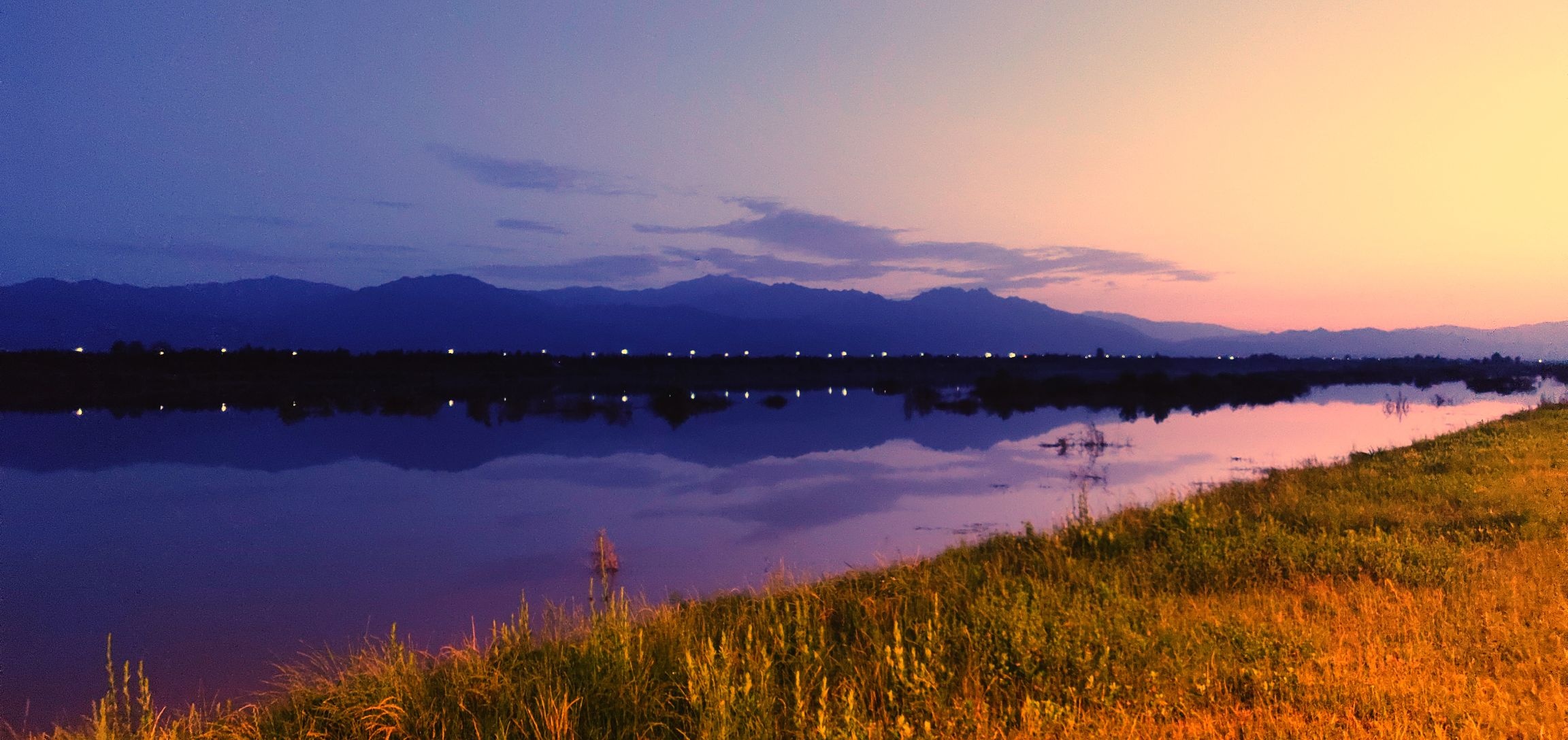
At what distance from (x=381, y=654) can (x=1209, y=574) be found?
987 cm

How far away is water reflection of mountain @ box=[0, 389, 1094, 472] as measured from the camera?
3288 cm

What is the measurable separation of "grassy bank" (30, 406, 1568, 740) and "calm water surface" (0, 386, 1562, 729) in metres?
3.98

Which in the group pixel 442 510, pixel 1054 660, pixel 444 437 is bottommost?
pixel 442 510

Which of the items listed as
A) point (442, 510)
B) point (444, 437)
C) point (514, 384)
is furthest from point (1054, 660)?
point (514, 384)

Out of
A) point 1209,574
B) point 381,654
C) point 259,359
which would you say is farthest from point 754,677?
point 259,359

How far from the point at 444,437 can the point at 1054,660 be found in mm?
38811

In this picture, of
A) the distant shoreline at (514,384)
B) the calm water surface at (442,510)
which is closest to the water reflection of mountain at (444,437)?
the calm water surface at (442,510)

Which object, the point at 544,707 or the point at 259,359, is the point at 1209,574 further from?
the point at 259,359

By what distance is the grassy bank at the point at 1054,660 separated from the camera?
4953 millimetres

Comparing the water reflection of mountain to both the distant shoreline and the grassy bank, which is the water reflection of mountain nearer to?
the distant shoreline

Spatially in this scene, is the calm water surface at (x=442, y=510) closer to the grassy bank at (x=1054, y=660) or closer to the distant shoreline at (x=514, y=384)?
the grassy bank at (x=1054, y=660)

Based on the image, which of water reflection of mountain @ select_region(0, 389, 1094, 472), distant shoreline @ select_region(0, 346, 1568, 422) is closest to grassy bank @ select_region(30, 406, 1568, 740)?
water reflection of mountain @ select_region(0, 389, 1094, 472)

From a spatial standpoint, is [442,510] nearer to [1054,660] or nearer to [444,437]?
[444,437]

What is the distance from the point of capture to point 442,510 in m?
23.0
